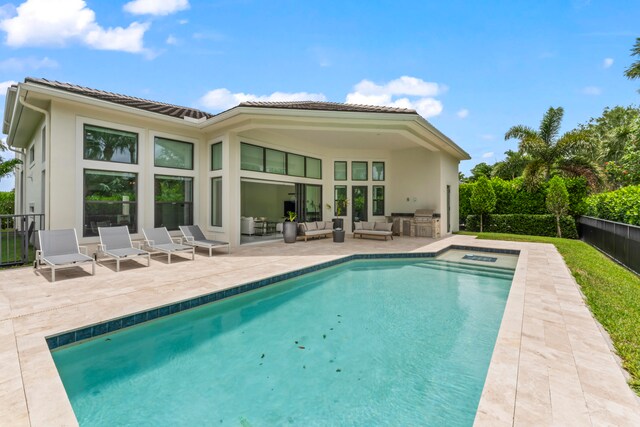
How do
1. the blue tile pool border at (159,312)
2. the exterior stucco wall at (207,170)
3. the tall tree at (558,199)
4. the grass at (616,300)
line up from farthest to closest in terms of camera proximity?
the tall tree at (558,199) → the exterior stucco wall at (207,170) → the blue tile pool border at (159,312) → the grass at (616,300)

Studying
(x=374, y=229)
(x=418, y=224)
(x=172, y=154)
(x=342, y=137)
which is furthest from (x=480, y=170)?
(x=172, y=154)

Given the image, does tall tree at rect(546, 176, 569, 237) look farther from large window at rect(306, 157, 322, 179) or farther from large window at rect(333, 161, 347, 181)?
large window at rect(306, 157, 322, 179)

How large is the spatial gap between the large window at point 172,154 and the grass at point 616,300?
413 inches

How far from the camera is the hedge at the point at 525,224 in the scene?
44.5 feet

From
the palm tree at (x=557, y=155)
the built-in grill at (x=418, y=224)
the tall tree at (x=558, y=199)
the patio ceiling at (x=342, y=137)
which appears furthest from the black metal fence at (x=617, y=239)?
the patio ceiling at (x=342, y=137)

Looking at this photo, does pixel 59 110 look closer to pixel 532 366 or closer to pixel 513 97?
pixel 532 366

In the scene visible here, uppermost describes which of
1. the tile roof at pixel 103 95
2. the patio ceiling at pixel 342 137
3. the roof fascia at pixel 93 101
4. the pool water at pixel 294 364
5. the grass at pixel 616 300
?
the tile roof at pixel 103 95

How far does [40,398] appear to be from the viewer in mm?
2344

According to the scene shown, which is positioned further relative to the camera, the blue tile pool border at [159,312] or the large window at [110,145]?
the large window at [110,145]

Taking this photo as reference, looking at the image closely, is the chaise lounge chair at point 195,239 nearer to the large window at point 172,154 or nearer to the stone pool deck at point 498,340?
the stone pool deck at point 498,340

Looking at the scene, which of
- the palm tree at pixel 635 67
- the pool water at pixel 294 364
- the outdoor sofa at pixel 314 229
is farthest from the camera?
the palm tree at pixel 635 67

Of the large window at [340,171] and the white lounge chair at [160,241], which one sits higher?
the large window at [340,171]

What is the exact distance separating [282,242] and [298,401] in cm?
889

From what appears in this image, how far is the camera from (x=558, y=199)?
13195mm
